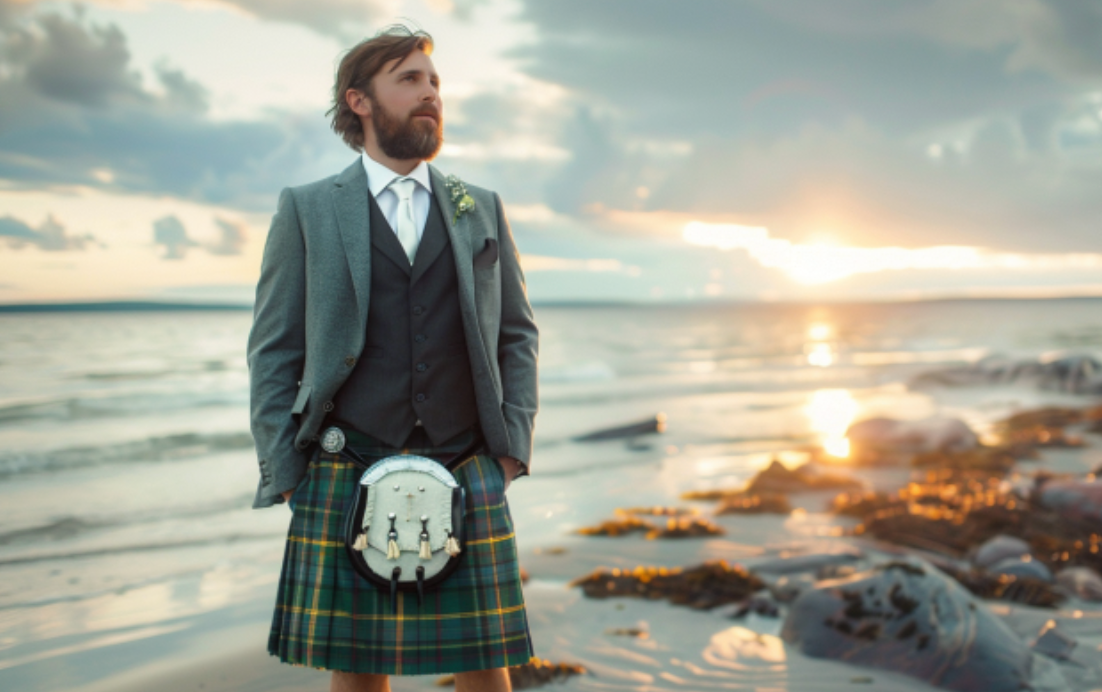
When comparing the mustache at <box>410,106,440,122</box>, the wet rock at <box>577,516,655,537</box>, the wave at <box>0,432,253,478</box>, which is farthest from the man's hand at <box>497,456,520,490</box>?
the wave at <box>0,432,253,478</box>

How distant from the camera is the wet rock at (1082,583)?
4652 mm

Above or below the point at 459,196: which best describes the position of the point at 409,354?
below

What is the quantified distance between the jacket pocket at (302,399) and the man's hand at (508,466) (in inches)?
22.9

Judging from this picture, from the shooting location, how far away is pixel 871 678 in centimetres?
365

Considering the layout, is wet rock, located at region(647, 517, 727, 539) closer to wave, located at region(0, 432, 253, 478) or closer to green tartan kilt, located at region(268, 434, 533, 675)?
green tartan kilt, located at region(268, 434, 533, 675)

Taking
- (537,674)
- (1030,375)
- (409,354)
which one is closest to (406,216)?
(409,354)

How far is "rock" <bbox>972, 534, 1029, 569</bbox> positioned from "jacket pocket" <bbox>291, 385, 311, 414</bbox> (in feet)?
15.6

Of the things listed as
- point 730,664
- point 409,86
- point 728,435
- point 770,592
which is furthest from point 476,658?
point 728,435

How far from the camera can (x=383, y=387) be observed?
89.8 inches

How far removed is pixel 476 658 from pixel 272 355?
1.02 meters

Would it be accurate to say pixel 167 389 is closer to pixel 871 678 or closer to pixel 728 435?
pixel 728 435

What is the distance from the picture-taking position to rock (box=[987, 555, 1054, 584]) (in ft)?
16.0

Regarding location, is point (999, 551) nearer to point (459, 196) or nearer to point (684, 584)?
point (684, 584)

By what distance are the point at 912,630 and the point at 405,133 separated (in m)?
3.12
